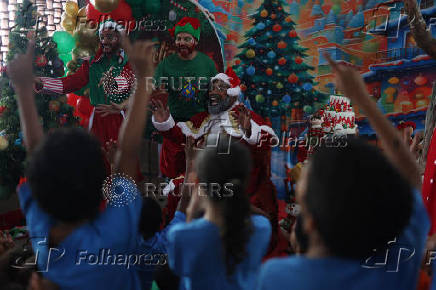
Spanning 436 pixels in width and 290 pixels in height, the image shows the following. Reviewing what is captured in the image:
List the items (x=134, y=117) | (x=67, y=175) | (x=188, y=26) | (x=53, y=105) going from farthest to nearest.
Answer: (x=53, y=105) < (x=188, y=26) < (x=134, y=117) < (x=67, y=175)

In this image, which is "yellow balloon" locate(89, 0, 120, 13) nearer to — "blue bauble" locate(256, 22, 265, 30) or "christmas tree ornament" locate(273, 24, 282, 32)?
"blue bauble" locate(256, 22, 265, 30)

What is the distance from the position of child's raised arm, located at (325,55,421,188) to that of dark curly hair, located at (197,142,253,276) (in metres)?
0.39

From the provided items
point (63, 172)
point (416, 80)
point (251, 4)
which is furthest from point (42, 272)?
point (416, 80)

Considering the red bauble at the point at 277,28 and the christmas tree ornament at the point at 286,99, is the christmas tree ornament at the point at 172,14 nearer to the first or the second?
the red bauble at the point at 277,28

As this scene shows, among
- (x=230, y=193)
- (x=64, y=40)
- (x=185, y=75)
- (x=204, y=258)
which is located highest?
(x=64, y=40)

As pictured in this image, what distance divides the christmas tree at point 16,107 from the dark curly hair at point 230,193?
3.17 meters

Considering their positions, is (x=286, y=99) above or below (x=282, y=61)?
below

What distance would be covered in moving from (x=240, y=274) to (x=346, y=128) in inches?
116

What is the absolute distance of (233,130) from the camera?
3.42 metres

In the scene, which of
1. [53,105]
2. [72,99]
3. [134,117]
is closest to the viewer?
[134,117]

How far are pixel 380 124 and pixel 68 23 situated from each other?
144 inches

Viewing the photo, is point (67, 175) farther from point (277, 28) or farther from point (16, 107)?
point (277, 28)

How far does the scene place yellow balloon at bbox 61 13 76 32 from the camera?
383cm

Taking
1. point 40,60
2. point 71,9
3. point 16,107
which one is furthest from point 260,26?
point 16,107
